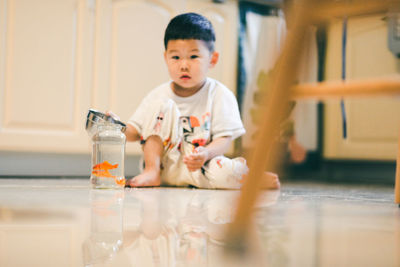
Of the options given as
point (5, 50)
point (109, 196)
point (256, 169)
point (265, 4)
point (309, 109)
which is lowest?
point (109, 196)

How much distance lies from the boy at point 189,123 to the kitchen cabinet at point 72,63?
45cm

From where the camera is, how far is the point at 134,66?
75.0 inches

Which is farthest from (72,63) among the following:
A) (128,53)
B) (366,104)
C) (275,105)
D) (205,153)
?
(275,105)

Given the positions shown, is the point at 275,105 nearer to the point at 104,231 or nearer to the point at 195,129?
the point at 104,231

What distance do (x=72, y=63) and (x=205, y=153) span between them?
0.79 meters

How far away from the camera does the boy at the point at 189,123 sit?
1.39 m

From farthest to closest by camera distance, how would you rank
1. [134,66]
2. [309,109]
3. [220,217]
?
[309,109]
[134,66]
[220,217]

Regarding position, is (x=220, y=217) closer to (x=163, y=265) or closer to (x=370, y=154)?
(x=163, y=265)

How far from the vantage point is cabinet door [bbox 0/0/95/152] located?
172 cm

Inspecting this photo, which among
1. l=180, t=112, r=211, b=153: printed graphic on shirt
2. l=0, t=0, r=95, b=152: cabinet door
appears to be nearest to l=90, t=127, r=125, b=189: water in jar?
l=180, t=112, r=211, b=153: printed graphic on shirt

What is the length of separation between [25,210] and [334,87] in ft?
1.80

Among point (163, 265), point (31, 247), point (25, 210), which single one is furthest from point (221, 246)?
A: point (25, 210)

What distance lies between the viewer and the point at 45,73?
177 cm

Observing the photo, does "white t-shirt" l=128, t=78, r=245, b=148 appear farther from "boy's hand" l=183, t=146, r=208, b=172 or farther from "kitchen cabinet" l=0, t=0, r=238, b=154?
"kitchen cabinet" l=0, t=0, r=238, b=154
